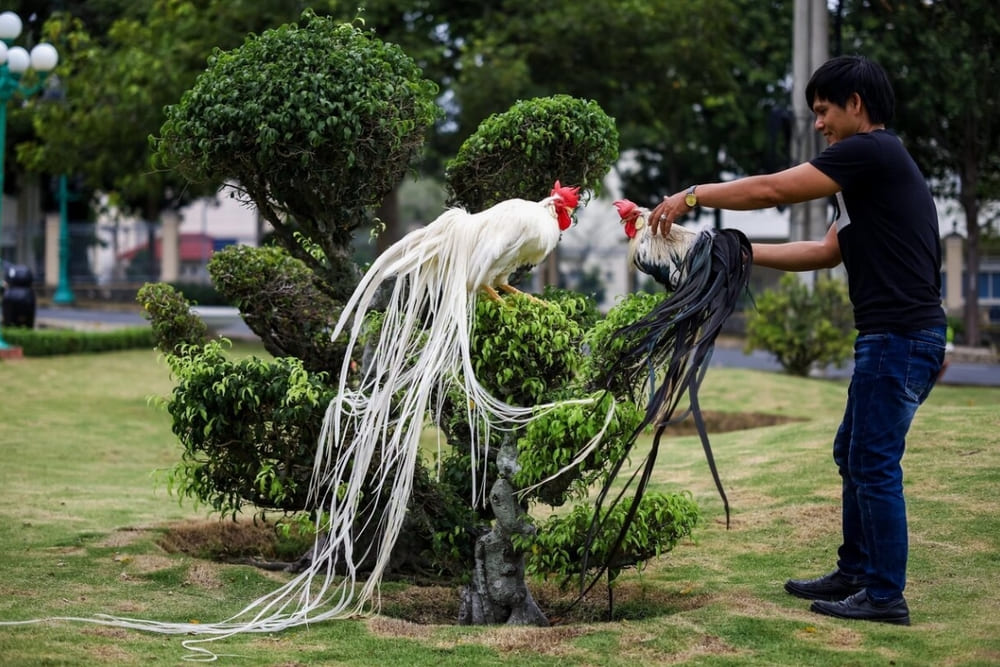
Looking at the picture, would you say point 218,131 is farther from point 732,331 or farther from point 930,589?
point 732,331

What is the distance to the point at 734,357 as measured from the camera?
22.5 meters

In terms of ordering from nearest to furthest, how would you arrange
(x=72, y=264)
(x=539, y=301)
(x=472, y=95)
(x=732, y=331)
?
(x=539, y=301) < (x=472, y=95) < (x=732, y=331) < (x=72, y=264)

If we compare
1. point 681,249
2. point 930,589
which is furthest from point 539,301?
point 930,589

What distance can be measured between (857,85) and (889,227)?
55 cm

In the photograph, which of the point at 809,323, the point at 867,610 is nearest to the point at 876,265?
the point at 867,610

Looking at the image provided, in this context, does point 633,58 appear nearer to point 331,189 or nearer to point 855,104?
point 331,189

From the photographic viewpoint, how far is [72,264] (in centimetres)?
3491

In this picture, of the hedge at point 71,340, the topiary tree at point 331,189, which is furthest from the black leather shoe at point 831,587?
the hedge at point 71,340

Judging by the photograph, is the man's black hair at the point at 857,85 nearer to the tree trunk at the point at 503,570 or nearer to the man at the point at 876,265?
the man at the point at 876,265

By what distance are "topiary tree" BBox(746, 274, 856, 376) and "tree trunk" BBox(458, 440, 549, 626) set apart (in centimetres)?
1181

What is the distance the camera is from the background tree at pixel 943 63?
21.7m

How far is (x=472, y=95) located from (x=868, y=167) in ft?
46.1

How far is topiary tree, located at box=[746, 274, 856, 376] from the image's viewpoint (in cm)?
1631

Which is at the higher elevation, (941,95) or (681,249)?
(941,95)
